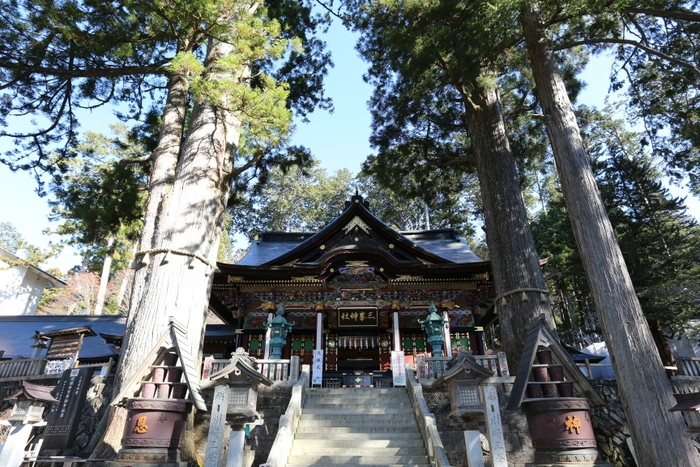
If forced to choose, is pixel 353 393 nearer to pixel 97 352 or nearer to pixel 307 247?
pixel 307 247

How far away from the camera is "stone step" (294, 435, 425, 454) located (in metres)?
6.04

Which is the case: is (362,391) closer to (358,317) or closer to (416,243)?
(358,317)

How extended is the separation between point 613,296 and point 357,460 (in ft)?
15.0

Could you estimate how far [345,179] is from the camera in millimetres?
34812

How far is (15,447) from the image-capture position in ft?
14.7

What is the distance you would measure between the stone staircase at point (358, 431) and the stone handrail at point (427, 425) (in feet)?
0.54

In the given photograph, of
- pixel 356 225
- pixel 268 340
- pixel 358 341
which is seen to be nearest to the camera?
pixel 268 340

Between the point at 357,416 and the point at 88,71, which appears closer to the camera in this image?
the point at 357,416

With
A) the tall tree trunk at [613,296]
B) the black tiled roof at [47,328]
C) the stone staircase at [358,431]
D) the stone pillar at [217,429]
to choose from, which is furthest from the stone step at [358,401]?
the black tiled roof at [47,328]

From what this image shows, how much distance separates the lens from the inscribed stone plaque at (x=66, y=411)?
8.62 meters

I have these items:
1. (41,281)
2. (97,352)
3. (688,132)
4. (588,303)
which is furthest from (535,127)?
(41,281)

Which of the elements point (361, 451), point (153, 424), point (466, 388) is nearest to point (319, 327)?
point (361, 451)

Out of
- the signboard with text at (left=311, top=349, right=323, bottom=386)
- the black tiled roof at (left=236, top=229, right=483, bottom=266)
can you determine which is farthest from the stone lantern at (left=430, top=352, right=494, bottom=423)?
the black tiled roof at (left=236, top=229, right=483, bottom=266)

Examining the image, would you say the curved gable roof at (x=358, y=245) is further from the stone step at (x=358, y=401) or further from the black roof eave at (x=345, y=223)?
the stone step at (x=358, y=401)
